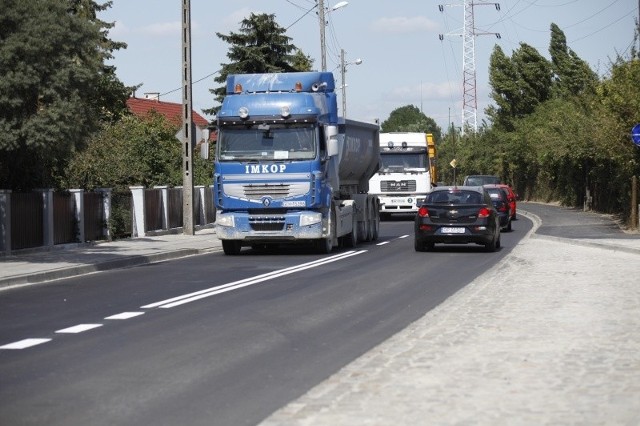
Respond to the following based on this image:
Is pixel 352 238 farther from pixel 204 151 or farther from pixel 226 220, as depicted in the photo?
pixel 226 220

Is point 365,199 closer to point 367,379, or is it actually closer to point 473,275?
point 473,275

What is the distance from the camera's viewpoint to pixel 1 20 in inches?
961

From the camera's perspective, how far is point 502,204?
135ft

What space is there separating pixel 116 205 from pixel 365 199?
7310 millimetres

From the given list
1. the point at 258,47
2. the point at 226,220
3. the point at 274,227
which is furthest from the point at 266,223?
the point at 258,47

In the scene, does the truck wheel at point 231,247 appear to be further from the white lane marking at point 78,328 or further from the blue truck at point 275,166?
the white lane marking at point 78,328

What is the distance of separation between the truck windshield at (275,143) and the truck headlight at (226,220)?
4.33ft

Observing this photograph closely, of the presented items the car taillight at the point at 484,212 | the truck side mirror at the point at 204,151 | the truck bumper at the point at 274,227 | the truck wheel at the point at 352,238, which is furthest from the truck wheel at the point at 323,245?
the car taillight at the point at 484,212

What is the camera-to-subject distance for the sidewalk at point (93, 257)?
2223 centimetres

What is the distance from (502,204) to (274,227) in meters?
15.0

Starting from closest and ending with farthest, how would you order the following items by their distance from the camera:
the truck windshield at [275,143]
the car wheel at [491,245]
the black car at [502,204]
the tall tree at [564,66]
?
the truck windshield at [275,143] < the car wheel at [491,245] < the black car at [502,204] < the tall tree at [564,66]

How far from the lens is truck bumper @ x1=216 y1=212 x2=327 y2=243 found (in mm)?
27875

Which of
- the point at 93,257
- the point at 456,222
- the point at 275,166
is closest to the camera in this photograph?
the point at 93,257

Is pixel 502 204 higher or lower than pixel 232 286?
higher
